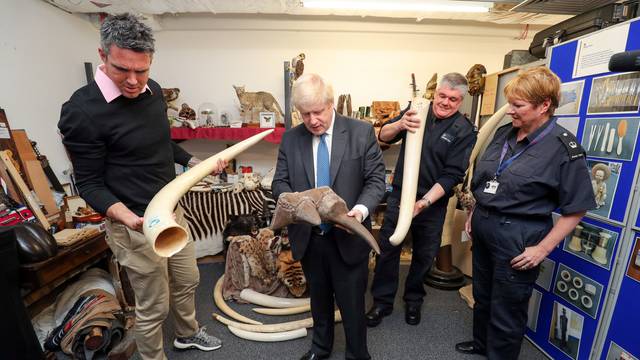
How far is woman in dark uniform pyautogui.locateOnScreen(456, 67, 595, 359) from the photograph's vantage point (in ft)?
4.36

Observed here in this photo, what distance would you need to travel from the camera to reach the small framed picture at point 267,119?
3.29 metres

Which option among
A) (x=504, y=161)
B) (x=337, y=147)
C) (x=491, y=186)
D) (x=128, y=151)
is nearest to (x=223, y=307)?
(x=128, y=151)

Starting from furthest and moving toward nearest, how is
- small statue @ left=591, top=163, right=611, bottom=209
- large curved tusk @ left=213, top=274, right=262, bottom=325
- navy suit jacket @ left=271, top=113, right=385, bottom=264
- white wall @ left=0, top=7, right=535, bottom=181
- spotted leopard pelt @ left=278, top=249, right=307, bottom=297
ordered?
1. white wall @ left=0, top=7, right=535, bottom=181
2. spotted leopard pelt @ left=278, top=249, right=307, bottom=297
3. large curved tusk @ left=213, top=274, right=262, bottom=325
4. small statue @ left=591, top=163, right=611, bottom=209
5. navy suit jacket @ left=271, top=113, right=385, bottom=264

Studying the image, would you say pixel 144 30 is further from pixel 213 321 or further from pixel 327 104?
pixel 213 321

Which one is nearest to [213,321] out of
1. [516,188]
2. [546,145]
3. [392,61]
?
[516,188]

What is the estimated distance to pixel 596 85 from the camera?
1.61 m

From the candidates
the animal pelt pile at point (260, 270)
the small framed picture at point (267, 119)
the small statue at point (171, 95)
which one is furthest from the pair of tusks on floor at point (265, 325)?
the small statue at point (171, 95)

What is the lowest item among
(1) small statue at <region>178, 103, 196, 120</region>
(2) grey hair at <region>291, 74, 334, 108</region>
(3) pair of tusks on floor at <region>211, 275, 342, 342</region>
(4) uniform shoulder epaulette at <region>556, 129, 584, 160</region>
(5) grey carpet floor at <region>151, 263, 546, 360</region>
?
(5) grey carpet floor at <region>151, 263, 546, 360</region>

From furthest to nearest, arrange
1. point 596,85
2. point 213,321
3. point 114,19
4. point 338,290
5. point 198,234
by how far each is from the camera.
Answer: point 198,234 → point 213,321 → point 596,85 → point 338,290 → point 114,19

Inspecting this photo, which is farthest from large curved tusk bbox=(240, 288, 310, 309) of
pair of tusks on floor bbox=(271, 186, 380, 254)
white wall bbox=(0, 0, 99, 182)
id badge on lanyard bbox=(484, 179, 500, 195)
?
Answer: white wall bbox=(0, 0, 99, 182)

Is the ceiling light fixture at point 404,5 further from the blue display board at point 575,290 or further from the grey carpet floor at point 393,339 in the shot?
the grey carpet floor at point 393,339

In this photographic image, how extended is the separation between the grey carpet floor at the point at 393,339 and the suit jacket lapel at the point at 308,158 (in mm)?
1212

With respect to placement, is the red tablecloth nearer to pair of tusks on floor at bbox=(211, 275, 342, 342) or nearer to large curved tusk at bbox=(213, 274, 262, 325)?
large curved tusk at bbox=(213, 274, 262, 325)

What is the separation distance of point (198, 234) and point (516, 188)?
2756 mm
